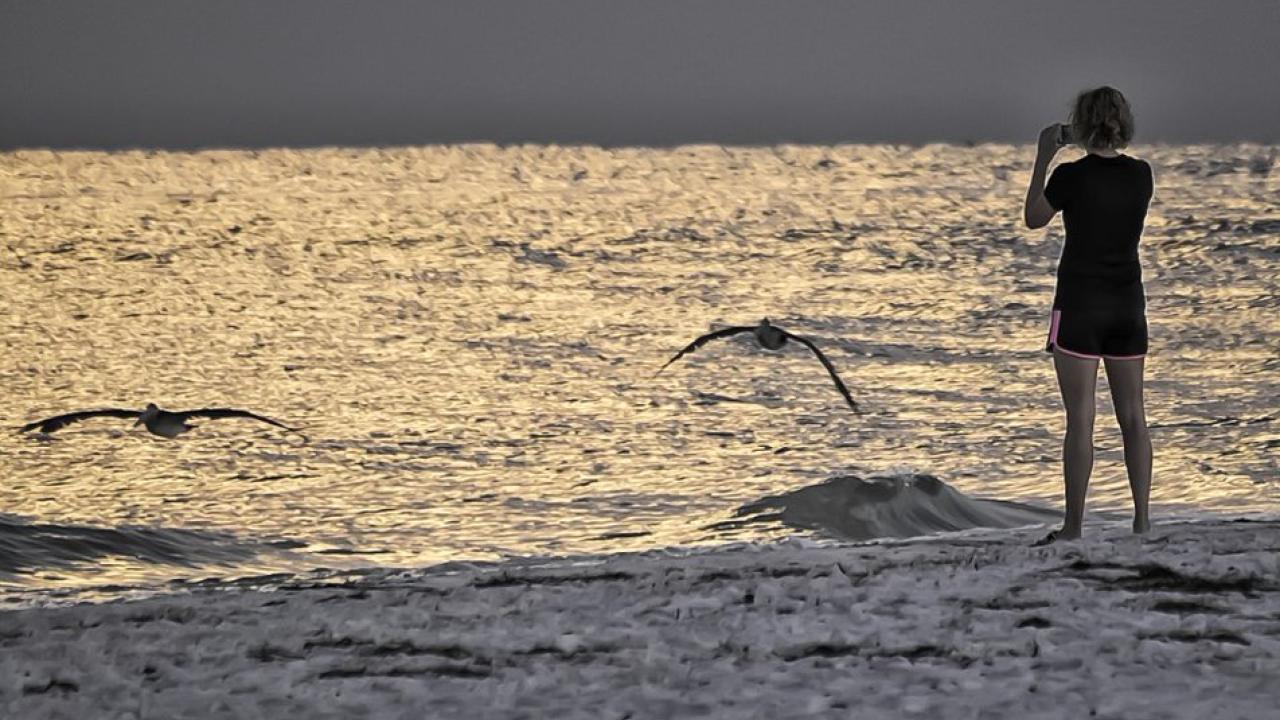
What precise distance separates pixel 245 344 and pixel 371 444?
1348cm

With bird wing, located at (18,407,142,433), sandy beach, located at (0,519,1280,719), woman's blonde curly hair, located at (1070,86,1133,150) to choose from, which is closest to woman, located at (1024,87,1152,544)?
woman's blonde curly hair, located at (1070,86,1133,150)

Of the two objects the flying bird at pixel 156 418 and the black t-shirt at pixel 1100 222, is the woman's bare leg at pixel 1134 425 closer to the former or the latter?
the black t-shirt at pixel 1100 222

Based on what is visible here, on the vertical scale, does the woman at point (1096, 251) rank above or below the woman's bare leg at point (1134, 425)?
above

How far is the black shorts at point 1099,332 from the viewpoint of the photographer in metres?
7.46

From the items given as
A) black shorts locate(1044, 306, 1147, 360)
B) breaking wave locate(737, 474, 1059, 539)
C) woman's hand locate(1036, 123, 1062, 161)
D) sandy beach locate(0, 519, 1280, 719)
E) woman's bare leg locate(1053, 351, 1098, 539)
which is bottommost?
sandy beach locate(0, 519, 1280, 719)

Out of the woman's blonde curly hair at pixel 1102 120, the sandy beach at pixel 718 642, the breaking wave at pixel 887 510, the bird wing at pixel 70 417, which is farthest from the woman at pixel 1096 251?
the bird wing at pixel 70 417

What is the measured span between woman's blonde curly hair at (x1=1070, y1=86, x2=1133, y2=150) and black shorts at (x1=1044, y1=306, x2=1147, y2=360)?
0.61 m

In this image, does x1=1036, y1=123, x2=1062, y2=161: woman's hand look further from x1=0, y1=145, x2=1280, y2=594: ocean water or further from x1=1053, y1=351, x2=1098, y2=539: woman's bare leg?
x1=0, y1=145, x2=1280, y2=594: ocean water

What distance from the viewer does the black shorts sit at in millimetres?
7461

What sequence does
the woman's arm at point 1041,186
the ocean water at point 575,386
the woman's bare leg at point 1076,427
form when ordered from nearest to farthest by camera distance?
the woman's arm at point 1041,186, the woman's bare leg at point 1076,427, the ocean water at point 575,386

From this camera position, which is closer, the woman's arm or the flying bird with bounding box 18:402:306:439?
the woman's arm

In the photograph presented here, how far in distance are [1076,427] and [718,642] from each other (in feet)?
8.11

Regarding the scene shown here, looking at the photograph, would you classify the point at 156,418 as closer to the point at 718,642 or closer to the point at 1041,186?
the point at 1041,186

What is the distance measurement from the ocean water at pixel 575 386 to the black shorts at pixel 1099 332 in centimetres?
308
